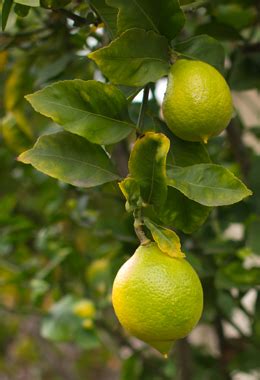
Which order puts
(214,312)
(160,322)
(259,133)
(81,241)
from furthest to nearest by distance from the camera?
(81,241) → (214,312) → (259,133) → (160,322)

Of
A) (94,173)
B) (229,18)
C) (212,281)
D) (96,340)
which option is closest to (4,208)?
(96,340)

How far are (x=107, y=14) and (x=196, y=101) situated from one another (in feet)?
0.49

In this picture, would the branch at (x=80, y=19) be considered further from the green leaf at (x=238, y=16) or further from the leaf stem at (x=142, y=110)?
the green leaf at (x=238, y=16)

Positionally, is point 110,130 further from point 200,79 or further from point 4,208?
point 4,208

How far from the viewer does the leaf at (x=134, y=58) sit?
0.58m

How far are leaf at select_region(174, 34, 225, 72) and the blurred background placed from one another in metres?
0.13

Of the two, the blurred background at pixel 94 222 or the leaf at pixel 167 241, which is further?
the blurred background at pixel 94 222

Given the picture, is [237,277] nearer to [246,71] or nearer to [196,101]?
[246,71]

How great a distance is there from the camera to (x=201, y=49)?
67 cm

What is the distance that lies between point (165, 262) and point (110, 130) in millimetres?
145

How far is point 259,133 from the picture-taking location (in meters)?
1.29

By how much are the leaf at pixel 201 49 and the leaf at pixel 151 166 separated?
0.13 meters

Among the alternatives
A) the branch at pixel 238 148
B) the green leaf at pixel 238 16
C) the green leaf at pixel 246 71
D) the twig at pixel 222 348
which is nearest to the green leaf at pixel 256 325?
the twig at pixel 222 348

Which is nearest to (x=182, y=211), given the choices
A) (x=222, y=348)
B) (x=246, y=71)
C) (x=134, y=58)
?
(x=134, y=58)
